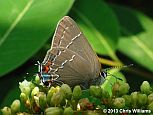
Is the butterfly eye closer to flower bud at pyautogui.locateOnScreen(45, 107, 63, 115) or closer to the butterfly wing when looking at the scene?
the butterfly wing

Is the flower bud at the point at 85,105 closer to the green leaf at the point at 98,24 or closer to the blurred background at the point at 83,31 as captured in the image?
the blurred background at the point at 83,31

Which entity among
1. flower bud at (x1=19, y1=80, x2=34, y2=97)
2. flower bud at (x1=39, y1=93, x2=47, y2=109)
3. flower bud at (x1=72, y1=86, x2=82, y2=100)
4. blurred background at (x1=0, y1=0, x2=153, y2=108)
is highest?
blurred background at (x1=0, y1=0, x2=153, y2=108)

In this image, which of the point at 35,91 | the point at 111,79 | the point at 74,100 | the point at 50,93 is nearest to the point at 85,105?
the point at 74,100

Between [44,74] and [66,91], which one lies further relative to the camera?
[44,74]

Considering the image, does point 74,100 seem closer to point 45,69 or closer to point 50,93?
point 50,93

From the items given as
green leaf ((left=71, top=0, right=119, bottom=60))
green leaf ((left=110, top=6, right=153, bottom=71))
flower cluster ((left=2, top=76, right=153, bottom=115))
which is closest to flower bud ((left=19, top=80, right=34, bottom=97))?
flower cluster ((left=2, top=76, right=153, bottom=115))
